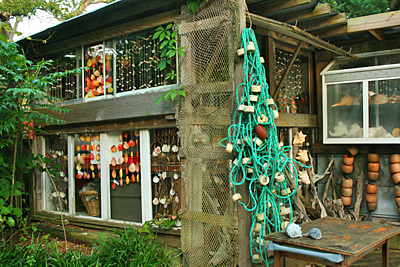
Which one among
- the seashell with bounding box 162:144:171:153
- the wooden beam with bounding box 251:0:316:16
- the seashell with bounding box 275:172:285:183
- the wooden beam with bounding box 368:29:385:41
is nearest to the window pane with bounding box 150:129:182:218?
the seashell with bounding box 162:144:171:153

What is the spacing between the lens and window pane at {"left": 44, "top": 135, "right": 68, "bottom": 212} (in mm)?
6516

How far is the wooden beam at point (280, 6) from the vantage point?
4.29 meters

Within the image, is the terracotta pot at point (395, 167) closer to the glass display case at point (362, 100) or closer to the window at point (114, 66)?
the glass display case at point (362, 100)

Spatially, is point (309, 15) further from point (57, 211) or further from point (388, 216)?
point (57, 211)

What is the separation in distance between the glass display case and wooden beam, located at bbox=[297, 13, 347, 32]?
1.08 metres

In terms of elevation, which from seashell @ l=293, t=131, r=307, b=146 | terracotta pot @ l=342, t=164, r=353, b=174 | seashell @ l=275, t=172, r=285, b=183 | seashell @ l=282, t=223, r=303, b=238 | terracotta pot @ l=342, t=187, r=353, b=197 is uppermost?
seashell @ l=293, t=131, r=307, b=146

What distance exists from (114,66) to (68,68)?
1.26m

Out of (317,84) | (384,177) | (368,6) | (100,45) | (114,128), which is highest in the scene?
(368,6)

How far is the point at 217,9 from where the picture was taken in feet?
13.8

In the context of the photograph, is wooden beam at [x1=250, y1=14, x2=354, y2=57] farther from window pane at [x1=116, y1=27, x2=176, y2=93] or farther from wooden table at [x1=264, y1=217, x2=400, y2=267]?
wooden table at [x1=264, y1=217, x2=400, y2=267]

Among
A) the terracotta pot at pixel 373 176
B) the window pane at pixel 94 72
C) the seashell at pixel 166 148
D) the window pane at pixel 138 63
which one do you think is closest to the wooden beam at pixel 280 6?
the window pane at pixel 138 63

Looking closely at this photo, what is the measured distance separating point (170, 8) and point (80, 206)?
3740 millimetres

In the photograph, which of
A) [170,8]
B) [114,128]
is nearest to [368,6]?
[170,8]

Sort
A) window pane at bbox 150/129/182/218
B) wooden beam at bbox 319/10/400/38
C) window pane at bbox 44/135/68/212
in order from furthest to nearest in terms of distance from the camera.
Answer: window pane at bbox 44/135/68/212
window pane at bbox 150/129/182/218
wooden beam at bbox 319/10/400/38
